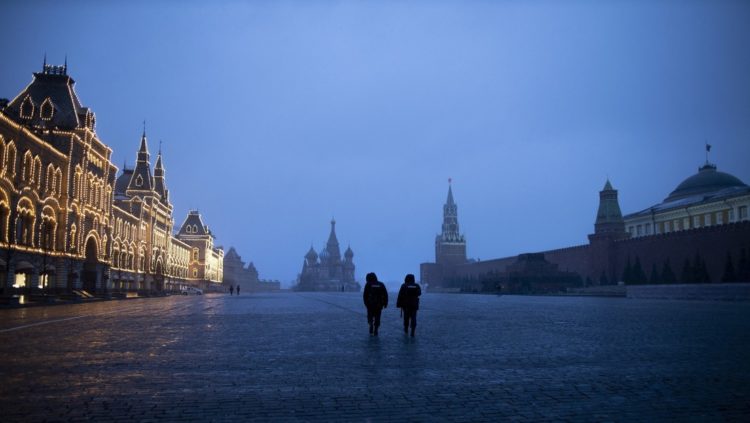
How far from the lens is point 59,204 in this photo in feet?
138

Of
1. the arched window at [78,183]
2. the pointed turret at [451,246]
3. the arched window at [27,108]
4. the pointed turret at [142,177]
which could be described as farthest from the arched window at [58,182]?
the pointed turret at [451,246]

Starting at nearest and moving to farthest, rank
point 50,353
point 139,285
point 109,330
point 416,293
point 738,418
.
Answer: point 738,418, point 50,353, point 416,293, point 109,330, point 139,285

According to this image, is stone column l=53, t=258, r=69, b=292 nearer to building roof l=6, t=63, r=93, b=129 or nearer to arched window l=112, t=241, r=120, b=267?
building roof l=6, t=63, r=93, b=129

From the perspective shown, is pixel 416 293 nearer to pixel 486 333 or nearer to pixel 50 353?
pixel 486 333

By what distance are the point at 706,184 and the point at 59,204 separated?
81522mm

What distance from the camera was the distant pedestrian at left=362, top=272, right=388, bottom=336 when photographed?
13.9 metres

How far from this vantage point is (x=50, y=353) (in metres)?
10.1

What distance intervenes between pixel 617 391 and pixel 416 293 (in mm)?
7139

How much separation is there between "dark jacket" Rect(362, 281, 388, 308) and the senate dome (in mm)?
84188

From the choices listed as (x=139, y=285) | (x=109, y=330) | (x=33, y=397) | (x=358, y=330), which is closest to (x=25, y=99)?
(x=139, y=285)

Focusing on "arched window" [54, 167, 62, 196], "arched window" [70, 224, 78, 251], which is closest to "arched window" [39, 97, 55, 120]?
"arched window" [54, 167, 62, 196]

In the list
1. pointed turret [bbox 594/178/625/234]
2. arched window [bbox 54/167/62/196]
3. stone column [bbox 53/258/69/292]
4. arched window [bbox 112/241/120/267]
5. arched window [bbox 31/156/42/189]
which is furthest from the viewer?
pointed turret [bbox 594/178/625/234]

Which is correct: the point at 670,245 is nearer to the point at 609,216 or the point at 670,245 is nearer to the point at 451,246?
the point at 609,216

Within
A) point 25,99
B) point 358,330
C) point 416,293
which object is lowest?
point 358,330
